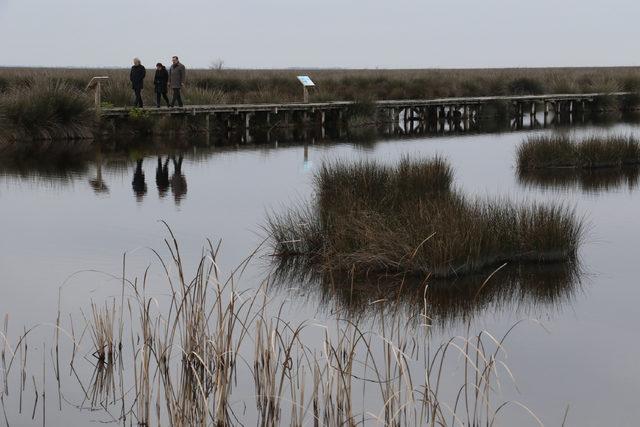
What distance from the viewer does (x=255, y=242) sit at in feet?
41.0

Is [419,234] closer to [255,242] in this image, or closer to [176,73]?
[255,242]

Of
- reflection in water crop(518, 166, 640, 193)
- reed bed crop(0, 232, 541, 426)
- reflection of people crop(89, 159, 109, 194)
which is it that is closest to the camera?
reed bed crop(0, 232, 541, 426)

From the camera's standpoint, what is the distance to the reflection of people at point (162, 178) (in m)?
17.6

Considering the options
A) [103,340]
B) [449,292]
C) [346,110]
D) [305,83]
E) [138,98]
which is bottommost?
[449,292]

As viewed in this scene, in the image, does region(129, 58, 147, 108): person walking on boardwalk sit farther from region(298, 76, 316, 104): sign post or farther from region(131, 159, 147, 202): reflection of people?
region(298, 76, 316, 104): sign post

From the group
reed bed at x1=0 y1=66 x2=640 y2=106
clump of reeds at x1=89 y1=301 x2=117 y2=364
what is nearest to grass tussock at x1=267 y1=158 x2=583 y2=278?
clump of reeds at x1=89 y1=301 x2=117 y2=364

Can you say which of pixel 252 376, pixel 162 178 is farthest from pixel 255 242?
pixel 162 178

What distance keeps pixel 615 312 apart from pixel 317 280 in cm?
272

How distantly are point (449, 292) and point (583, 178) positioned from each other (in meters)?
9.56

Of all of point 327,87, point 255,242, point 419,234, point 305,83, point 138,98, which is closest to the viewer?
point 419,234

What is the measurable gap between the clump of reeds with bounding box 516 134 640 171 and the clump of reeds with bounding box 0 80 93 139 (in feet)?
35.5

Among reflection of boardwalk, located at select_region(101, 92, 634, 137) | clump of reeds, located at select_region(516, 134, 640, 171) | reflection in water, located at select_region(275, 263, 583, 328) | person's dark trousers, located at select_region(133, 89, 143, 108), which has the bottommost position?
reflection in water, located at select_region(275, 263, 583, 328)

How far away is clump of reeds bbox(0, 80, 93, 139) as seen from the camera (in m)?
25.0

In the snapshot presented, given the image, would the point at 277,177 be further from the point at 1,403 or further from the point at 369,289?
the point at 1,403
